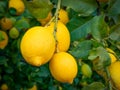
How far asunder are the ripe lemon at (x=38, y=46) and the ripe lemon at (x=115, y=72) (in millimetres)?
194

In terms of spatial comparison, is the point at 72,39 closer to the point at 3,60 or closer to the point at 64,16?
the point at 64,16

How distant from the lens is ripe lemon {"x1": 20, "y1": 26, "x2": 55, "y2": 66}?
94cm

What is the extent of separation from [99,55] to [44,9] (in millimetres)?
215

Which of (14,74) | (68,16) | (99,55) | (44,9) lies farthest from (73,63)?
(14,74)

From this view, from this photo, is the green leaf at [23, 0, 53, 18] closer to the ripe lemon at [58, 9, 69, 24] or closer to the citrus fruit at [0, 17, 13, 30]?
the ripe lemon at [58, 9, 69, 24]

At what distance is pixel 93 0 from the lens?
3.87ft

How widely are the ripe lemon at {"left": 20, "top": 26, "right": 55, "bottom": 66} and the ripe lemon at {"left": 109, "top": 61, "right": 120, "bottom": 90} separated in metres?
0.19

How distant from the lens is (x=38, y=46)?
0.95 m

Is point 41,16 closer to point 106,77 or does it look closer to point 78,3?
point 78,3

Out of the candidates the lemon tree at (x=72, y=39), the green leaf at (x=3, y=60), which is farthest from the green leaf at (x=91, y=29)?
the green leaf at (x=3, y=60)

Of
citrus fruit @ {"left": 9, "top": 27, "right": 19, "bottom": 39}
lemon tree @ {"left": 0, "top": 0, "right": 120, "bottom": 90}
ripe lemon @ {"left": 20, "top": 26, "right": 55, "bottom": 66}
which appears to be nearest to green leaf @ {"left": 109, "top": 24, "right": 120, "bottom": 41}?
lemon tree @ {"left": 0, "top": 0, "right": 120, "bottom": 90}

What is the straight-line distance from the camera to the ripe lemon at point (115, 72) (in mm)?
1032

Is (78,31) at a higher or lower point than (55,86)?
higher

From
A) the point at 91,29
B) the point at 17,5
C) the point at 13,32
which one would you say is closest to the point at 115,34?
the point at 91,29
